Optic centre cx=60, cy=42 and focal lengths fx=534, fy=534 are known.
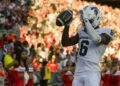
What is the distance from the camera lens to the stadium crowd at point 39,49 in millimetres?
10562

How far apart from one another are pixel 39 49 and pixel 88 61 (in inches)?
364

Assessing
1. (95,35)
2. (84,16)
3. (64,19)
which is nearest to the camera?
(95,35)

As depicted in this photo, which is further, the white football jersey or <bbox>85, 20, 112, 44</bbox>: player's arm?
the white football jersey

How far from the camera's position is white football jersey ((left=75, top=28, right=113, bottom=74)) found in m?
6.97

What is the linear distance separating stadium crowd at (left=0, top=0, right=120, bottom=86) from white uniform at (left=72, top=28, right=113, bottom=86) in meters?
3.11

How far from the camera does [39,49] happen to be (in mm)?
16172

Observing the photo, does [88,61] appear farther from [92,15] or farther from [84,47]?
[92,15]

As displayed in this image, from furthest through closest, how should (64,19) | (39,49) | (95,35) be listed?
(39,49) < (64,19) < (95,35)

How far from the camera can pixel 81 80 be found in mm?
6988

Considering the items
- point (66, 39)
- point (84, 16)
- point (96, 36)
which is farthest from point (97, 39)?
point (66, 39)

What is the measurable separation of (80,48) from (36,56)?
28.4 ft

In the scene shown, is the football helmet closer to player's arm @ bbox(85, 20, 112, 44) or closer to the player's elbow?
player's arm @ bbox(85, 20, 112, 44)

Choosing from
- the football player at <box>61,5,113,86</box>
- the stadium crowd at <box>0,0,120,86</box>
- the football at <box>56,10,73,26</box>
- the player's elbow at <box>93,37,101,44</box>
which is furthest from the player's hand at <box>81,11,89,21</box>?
→ the stadium crowd at <box>0,0,120,86</box>

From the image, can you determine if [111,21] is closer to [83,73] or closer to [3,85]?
[3,85]
